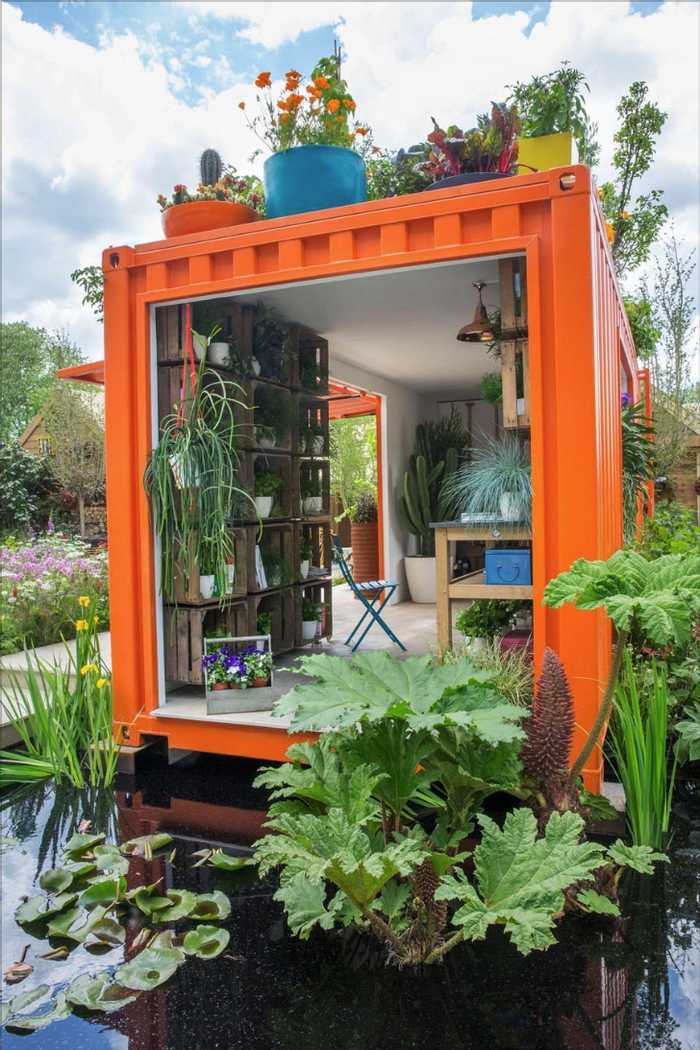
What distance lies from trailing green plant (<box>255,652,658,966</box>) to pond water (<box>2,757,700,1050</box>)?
0.33ft

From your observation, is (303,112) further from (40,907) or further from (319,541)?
(40,907)

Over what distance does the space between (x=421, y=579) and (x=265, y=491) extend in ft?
11.6

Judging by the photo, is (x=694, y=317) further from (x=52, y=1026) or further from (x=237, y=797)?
(x=52, y=1026)

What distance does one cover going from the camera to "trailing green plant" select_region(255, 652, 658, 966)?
2.11 metres

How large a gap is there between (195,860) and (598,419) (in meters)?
2.29

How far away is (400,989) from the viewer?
2119 mm

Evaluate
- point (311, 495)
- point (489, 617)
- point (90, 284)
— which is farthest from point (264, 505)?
point (90, 284)

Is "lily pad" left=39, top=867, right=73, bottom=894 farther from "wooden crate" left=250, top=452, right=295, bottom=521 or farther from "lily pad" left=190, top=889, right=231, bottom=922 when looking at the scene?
"wooden crate" left=250, top=452, right=295, bottom=521

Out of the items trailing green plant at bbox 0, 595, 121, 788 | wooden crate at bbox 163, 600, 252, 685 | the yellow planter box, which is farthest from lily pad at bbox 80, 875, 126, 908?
the yellow planter box

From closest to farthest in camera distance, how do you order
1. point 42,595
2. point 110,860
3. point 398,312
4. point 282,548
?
point 110,860 < point 398,312 < point 282,548 < point 42,595

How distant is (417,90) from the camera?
9.49 m

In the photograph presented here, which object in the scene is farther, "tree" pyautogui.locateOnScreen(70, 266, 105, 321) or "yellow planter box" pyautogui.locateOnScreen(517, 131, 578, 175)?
"tree" pyautogui.locateOnScreen(70, 266, 105, 321)

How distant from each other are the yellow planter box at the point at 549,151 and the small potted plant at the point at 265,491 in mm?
2170

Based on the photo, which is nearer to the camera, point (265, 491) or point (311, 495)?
point (265, 491)
